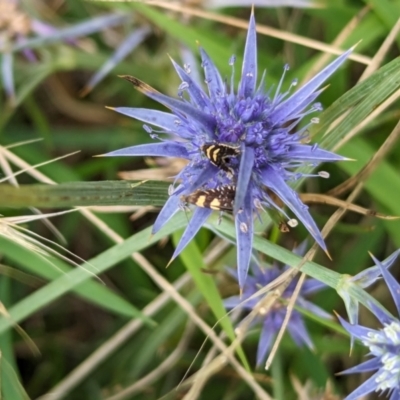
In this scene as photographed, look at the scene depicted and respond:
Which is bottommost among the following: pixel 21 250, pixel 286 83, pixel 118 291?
pixel 118 291

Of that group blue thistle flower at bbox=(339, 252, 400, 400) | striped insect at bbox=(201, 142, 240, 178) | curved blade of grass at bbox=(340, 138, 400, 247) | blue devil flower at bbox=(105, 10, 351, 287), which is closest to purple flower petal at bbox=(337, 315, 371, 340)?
blue thistle flower at bbox=(339, 252, 400, 400)

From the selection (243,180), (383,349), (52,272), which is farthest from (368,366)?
(52,272)

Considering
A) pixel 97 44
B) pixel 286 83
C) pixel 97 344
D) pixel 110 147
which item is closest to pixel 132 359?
pixel 97 344

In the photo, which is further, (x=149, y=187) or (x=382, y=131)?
(x=382, y=131)

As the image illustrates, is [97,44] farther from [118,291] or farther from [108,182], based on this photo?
[108,182]

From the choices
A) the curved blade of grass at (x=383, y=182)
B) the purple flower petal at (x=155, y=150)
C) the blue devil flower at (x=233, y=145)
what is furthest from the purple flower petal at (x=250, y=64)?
the curved blade of grass at (x=383, y=182)

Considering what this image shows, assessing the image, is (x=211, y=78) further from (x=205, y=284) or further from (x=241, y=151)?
(x=205, y=284)

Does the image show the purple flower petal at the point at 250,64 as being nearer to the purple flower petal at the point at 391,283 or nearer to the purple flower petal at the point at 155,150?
the purple flower petal at the point at 155,150
